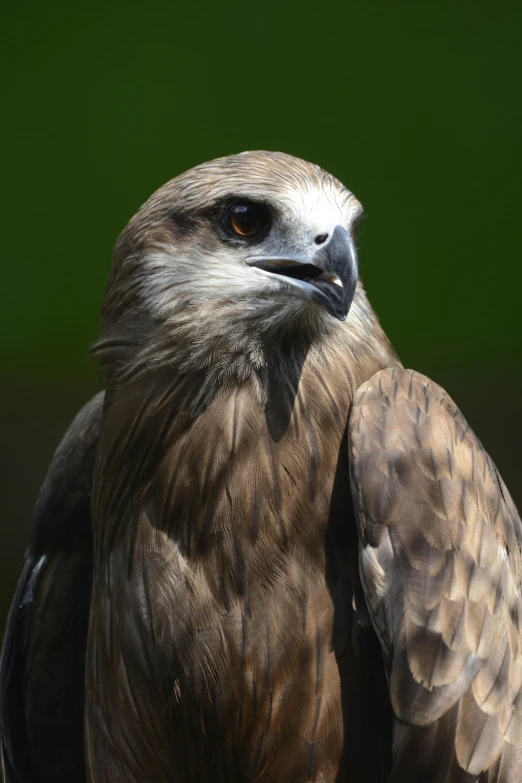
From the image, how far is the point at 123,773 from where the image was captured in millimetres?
1993

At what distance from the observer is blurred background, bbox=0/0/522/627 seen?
12.3 ft

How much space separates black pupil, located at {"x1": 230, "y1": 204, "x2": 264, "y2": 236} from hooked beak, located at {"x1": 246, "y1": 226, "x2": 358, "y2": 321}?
51mm

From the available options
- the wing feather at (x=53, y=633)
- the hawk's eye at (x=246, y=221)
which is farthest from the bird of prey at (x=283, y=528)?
the wing feather at (x=53, y=633)

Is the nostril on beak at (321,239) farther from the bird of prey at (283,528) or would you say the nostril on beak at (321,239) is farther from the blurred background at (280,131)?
the blurred background at (280,131)

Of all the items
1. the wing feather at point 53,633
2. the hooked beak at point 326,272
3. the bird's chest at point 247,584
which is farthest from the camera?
the wing feather at point 53,633

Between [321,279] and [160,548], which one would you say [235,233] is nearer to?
[321,279]

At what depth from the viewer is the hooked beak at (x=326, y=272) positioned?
1.77 meters

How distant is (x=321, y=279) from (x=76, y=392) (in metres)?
2.64

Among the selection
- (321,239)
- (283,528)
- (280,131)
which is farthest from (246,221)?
(280,131)

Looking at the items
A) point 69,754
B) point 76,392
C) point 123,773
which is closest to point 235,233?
point 123,773

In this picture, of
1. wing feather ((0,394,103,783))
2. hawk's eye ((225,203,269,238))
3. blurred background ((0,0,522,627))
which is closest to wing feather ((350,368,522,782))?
hawk's eye ((225,203,269,238))

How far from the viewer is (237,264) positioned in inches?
73.6

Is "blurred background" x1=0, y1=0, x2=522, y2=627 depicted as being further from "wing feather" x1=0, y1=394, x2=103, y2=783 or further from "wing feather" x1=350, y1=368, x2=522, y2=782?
"wing feather" x1=350, y1=368, x2=522, y2=782

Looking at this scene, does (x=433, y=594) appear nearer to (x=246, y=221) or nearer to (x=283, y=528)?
(x=283, y=528)
